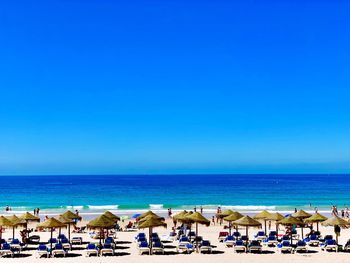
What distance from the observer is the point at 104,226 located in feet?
60.3

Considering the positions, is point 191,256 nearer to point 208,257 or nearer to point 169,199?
point 208,257

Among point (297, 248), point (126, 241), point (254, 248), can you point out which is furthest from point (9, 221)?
point (297, 248)

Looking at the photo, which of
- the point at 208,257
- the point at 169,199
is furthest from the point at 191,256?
the point at 169,199

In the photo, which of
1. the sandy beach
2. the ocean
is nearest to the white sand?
the sandy beach

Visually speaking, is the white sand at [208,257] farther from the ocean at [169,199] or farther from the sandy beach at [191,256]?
the ocean at [169,199]

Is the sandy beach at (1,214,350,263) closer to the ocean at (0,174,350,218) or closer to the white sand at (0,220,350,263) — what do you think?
the white sand at (0,220,350,263)

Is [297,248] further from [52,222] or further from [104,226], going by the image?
[52,222]

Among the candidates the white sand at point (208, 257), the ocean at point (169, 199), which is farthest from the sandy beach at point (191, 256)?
the ocean at point (169, 199)

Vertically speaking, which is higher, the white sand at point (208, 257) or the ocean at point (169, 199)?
the white sand at point (208, 257)

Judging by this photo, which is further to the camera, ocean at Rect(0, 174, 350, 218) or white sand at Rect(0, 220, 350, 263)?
ocean at Rect(0, 174, 350, 218)

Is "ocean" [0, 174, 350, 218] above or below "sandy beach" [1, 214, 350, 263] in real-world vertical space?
below

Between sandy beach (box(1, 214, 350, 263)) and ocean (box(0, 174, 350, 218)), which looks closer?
Answer: sandy beach (box(1, 214, 350, 263))

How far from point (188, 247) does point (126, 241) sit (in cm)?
453

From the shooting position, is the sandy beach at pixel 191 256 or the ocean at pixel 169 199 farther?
the ocean at pixel 169 199
